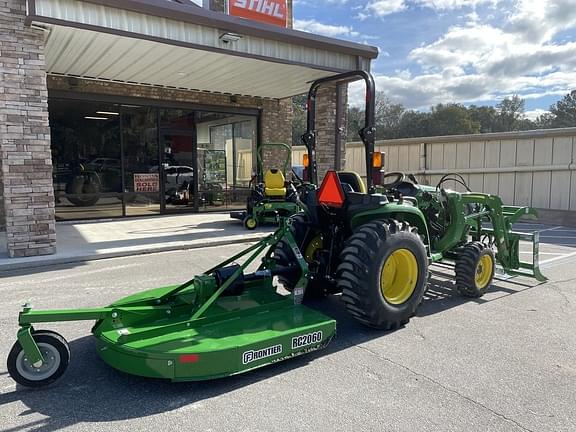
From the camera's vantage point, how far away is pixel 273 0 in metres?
12.8

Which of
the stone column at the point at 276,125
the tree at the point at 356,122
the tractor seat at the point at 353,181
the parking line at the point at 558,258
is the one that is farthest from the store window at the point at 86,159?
the parking line at the point at 558,258

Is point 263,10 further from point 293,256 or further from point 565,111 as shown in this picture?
point 565,111

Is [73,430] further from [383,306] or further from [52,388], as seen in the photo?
[383,306]

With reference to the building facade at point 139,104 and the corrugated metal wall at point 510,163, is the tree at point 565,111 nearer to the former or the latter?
the corrugated metal wall at point 510,163

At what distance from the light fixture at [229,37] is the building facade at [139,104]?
0.10 ft

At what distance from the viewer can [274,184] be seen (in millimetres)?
10414

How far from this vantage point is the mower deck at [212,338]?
9.87 feet

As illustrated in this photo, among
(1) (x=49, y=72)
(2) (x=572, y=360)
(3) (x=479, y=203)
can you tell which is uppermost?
(1) (x=49, y=72)

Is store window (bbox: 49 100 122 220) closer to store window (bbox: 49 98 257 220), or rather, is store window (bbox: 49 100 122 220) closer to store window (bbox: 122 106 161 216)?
store window (bbox: 49 98 257 220)

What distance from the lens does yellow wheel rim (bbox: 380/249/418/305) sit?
432 cm

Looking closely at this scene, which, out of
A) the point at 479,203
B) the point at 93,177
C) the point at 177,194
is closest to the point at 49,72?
the point at 93,177

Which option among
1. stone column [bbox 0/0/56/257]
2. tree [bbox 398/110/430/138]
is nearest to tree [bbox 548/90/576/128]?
tree [bbox 398/110/430/138]

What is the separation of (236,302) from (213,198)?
10.1 meters

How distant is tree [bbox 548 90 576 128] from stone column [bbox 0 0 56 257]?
200 feet
